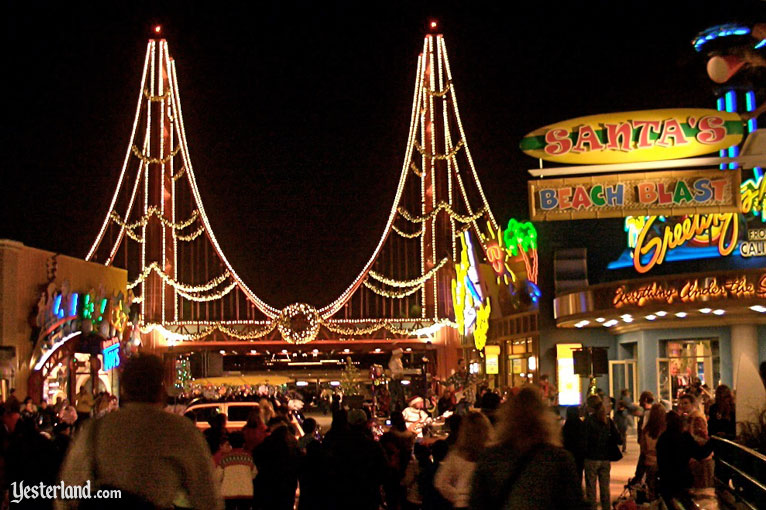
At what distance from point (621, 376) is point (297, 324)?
30.5 metres

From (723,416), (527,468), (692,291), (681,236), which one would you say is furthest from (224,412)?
(681,236)

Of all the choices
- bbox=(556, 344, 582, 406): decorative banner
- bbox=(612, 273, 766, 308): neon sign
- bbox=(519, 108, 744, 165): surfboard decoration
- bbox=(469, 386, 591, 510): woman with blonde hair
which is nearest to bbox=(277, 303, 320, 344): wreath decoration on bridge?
bbox=(556, 344, 582, 406): decorative banner

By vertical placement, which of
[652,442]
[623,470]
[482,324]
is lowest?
[623,470]

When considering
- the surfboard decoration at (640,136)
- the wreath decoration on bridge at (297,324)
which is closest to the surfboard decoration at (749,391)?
the surfboard decoration at (640,136)

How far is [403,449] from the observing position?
10.7 metres

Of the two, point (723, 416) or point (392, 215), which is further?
point (392, 215)

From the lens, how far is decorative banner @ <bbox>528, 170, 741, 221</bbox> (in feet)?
52.0

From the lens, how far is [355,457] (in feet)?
26.7

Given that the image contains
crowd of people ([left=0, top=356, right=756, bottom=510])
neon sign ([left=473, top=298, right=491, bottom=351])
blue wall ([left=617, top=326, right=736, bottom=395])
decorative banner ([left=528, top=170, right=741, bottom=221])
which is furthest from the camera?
neon sign ([left=473, top=298, right=491, bottom=351])

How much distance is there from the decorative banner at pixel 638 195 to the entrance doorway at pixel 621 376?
551 inches

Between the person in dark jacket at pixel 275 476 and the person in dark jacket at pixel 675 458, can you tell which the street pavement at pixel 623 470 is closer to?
the person in dark jacket at pixel 675 458

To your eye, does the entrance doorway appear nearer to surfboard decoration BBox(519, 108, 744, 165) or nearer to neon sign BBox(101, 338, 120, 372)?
surfboard decoration BBox(519, 108, 744, 165)

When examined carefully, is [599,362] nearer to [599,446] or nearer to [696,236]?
[599,446]

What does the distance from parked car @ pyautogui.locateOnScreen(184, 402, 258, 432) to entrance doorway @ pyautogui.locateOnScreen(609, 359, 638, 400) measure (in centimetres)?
1418
